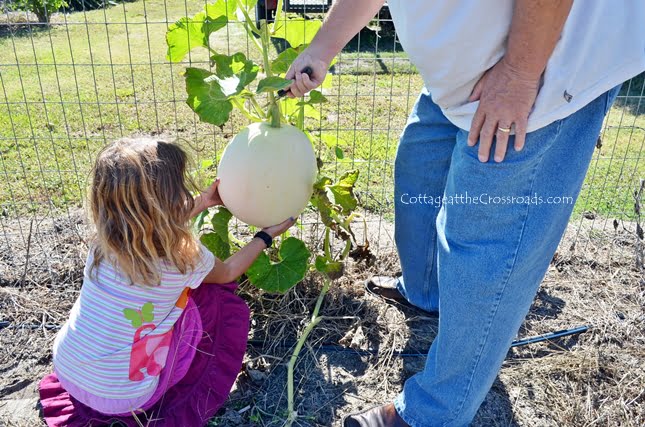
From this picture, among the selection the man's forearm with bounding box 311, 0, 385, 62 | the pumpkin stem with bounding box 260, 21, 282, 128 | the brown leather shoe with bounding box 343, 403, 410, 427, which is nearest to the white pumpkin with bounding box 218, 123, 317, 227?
the pumpkin stem with bounding box 260, 21, 282, 128

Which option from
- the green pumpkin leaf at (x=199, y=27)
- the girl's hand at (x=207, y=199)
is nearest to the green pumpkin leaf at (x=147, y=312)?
the girl's hand at (x=207, y=199)

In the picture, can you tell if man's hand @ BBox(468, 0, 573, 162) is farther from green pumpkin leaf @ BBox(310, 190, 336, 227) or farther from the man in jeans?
green pumpkin leaf @ BBox(310, 190, 336, 227)

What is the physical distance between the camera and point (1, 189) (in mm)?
3184

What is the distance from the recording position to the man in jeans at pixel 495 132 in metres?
1.29

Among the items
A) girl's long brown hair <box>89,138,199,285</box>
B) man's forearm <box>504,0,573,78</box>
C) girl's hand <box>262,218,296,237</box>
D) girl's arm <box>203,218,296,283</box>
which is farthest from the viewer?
girl's hand <box>262,218,296,237</box>

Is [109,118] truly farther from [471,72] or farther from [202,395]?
[471,72]

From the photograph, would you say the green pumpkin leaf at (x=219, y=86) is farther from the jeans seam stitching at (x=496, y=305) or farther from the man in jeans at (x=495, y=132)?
the jeans seam stitching at (x=496, y=305)

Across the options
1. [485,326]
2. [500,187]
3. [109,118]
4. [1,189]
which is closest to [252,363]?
[485,326]

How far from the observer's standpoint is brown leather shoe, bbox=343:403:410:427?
1.72 meters

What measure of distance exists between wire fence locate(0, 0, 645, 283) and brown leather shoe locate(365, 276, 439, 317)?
0.41 metres

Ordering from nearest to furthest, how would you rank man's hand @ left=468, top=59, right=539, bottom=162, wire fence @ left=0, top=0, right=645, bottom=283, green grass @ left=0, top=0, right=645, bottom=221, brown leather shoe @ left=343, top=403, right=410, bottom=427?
man's hand @ left=468, top=59, right=539, bottom=162 → brown leather shoe @ left=343, top=403, right=410, bottom=427 → wire fence @ left=0, top=0, right=645, bottom=283 → green grass @ left=0, top=0, right=645, bottom=221

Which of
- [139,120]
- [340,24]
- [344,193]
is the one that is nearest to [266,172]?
[344,193]

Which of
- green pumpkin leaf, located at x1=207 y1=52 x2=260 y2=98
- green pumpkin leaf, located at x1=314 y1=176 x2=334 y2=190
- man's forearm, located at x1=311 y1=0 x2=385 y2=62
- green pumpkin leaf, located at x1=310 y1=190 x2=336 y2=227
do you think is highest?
man's forearm, located at x1=311 y1=0 x2=385 y2=62

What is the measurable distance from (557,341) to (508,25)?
133 cm
